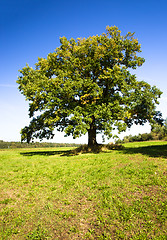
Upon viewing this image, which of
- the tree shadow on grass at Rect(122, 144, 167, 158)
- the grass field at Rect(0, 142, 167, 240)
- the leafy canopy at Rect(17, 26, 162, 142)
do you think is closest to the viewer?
the grass field at Rect(0, 142, 167, 240)

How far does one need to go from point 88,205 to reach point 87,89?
16.9 meters

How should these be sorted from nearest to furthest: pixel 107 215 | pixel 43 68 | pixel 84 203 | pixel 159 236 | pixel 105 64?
pixel 159 236, pixel 107 215, pixel 84 203, pixel 105 64, pixel 43 68

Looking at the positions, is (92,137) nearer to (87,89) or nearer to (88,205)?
(87,89)

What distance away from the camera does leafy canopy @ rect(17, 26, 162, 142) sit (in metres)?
20.7

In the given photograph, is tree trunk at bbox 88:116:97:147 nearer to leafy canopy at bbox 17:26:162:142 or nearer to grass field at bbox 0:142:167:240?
leafy canopy at bbox 17:26:162:142

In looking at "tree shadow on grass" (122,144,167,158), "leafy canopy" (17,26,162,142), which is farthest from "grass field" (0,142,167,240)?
"leafy canopy" (17,26,162,142)

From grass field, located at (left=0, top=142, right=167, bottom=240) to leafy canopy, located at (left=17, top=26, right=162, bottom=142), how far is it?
10101mm

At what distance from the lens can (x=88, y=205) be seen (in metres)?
7.15

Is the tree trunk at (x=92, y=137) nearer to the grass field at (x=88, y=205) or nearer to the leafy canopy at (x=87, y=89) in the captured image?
the leafy canopy at (x=87, y=89)

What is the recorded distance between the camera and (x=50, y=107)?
20.2 metres

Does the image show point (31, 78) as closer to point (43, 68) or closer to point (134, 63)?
point (43, 68)

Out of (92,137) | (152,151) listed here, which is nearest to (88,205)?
(152,151)

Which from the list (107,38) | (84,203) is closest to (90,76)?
(107,38)

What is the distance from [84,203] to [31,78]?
2275 centimetres
